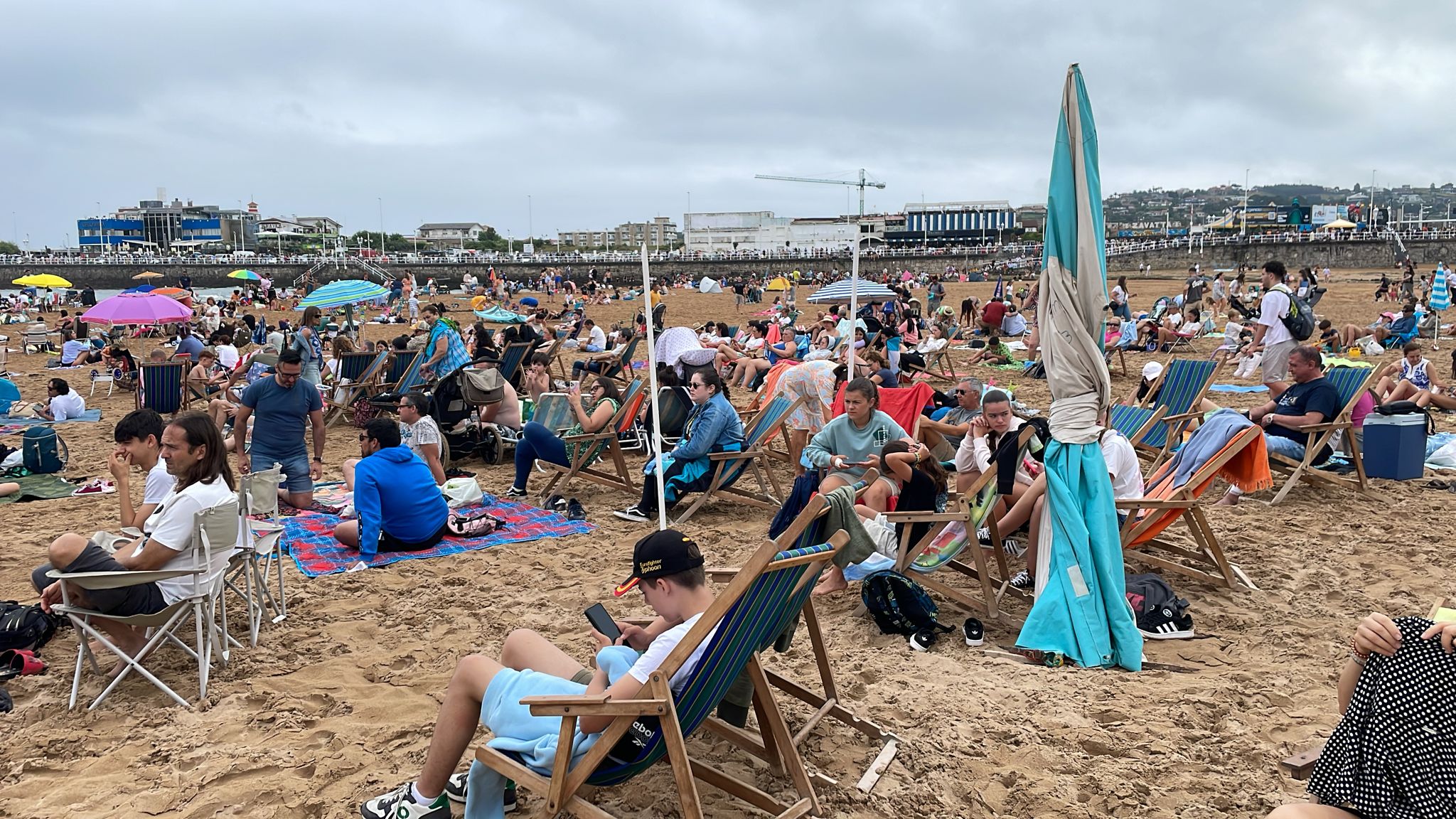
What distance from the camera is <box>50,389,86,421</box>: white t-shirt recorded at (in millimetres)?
10453

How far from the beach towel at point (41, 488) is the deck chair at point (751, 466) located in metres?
4.68

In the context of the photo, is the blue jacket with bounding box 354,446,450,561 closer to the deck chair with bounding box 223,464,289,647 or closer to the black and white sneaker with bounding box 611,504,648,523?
the deck chair with bounding box 223,464,289,647

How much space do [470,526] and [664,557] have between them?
11.6 feet

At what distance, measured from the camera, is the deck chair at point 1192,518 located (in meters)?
Result: 4.57

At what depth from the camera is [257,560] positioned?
4.43 metres

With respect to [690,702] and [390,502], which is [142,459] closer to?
[390,502]

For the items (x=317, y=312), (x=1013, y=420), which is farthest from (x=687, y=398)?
(x=317, y=312)

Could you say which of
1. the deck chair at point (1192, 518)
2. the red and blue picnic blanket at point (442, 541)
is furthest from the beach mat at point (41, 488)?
the deck chair at point (1192, 518)

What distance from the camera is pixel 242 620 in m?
4.49

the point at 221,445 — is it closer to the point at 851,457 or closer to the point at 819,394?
the point at 851,457

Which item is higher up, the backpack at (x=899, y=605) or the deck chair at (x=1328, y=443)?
the deck chair at (x=1328, y=443)

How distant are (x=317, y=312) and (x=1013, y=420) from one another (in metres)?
9.65

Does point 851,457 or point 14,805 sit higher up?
point 851,457

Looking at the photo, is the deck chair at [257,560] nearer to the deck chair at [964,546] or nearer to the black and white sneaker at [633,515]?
the black and white sneaker at [633,515]
